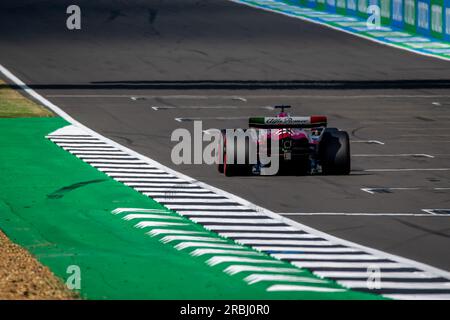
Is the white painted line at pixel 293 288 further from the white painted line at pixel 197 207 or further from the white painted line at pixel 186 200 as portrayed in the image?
the white painted line at pixel 186 200

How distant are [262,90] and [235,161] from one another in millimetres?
18799

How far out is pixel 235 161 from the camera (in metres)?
29.8

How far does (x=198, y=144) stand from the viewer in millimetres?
35688

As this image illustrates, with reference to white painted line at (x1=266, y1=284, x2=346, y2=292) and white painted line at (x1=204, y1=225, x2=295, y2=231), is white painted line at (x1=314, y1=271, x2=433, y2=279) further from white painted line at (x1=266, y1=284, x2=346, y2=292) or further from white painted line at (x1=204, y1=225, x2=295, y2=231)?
white painted line at (x1=204, y1=225, x2=295, y2=231)

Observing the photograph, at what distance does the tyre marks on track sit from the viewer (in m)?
20.1

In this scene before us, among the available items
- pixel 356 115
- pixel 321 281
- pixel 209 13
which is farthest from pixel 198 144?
pixel 209 13

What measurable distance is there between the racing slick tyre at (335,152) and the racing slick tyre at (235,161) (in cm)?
160

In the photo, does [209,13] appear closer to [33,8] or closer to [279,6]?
[279,6]

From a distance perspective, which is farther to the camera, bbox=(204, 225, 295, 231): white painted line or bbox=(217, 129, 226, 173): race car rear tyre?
bbox=(217, 129, 226, 173): race car rear tyre

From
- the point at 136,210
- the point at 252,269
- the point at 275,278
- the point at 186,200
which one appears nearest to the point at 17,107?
the point at 186,200

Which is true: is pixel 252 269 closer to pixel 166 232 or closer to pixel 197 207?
pixel 166 232

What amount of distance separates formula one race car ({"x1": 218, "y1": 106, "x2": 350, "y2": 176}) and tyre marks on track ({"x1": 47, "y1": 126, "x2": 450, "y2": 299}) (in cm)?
108

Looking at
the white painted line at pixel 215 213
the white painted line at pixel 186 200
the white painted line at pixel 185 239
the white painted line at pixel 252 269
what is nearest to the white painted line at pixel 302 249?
the white painted line at pixel 185 239

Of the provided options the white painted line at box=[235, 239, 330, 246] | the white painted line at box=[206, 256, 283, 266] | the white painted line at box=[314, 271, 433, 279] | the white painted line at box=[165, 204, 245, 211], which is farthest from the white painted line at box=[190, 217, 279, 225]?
the white painted line at box=[314, 271, 433, 279]
